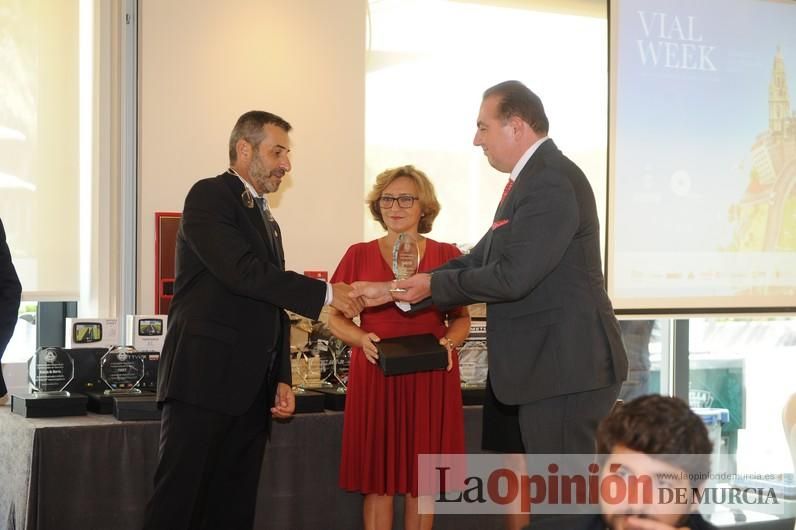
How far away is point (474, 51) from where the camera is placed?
17.8 ft

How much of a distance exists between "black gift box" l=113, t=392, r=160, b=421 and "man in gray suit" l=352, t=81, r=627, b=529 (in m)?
1.50

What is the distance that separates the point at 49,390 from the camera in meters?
3.94

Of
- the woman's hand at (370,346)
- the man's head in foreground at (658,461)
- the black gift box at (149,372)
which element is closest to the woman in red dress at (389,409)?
the woman's hand at (370,346)

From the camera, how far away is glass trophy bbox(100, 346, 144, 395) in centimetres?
400

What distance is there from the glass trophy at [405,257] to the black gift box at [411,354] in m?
0.27

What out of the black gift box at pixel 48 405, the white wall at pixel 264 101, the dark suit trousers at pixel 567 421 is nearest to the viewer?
the dark suit trousers at pixel 567 421

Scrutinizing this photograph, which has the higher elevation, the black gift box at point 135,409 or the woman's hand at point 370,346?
the woman's hand at point 370,346

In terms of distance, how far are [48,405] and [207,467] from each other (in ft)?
3.31

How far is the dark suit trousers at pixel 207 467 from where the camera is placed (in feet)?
9.82

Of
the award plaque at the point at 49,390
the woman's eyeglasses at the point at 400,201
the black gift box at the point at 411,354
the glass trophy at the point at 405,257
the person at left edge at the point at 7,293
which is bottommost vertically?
the award plaque at the point at 49,390

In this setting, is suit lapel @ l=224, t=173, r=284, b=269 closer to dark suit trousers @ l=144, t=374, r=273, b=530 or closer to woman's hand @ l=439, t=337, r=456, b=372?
dark suit trousers @ l=144, t=374, r=273, b=530

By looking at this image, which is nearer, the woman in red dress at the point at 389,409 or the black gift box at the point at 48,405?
the black gift box at the point at 48,405

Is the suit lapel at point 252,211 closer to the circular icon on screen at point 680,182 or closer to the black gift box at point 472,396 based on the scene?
the black gift box at point 472,396

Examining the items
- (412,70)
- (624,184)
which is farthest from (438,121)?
(624,184)
